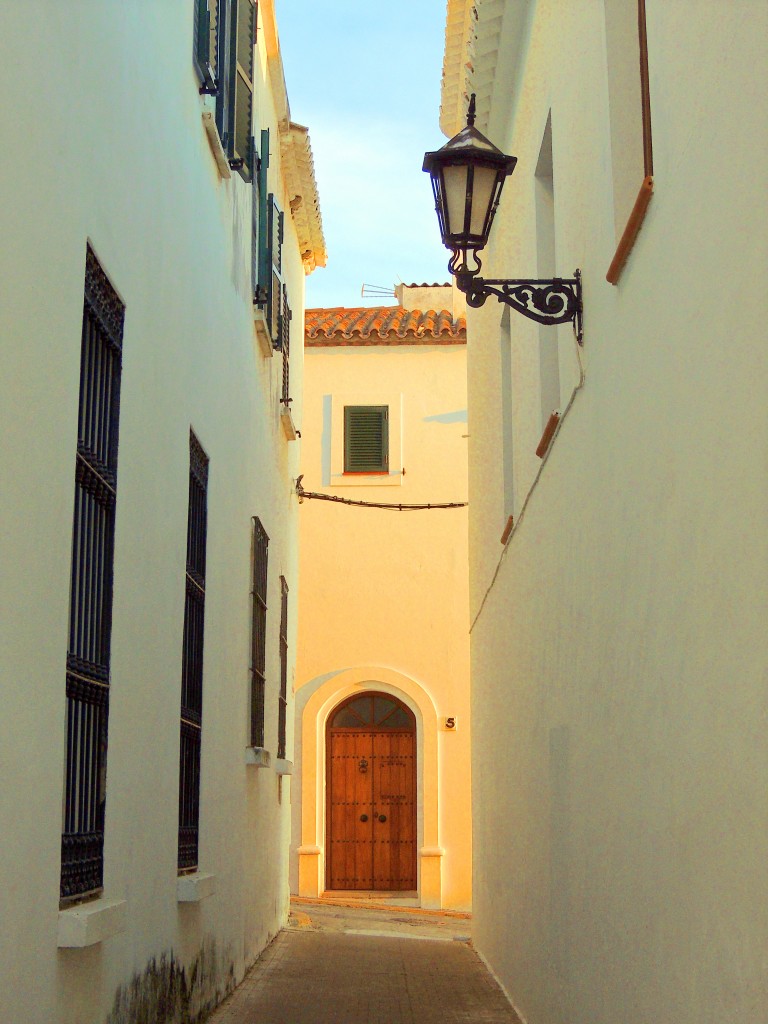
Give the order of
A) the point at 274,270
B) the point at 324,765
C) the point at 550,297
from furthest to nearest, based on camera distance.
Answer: the point at 324,765 → the point at 274,270 → the point at 550,297

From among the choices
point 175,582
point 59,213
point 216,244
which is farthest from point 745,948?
point 216,244

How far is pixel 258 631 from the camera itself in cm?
1090

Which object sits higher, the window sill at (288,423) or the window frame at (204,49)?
the window frame at (204,49)

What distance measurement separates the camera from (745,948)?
3.18 m

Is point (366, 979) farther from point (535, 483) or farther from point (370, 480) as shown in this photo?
point (370, 480)

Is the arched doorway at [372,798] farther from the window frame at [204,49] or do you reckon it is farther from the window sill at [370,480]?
the window frame at [204,49]

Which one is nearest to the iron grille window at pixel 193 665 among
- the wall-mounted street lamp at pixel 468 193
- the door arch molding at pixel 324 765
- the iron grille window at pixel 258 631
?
the wall-mounted street lamp at pixel 468 193

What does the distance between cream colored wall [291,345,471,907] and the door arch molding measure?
17 millimetres

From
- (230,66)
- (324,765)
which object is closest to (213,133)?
(230,66)

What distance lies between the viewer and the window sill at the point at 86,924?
14.4ft

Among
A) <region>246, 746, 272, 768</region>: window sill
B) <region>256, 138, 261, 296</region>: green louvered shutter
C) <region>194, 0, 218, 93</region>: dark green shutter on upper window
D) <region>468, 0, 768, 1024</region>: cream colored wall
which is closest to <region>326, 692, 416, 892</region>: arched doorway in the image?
<region>246, 746, 272, 768</region>: window sill

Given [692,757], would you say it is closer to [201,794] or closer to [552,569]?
[552,569]

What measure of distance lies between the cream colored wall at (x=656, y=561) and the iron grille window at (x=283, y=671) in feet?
17.7

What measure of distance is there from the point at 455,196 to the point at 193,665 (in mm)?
3086
